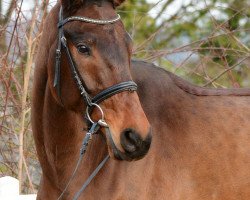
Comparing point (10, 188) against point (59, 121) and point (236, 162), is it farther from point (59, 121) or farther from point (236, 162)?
point (236, 162)

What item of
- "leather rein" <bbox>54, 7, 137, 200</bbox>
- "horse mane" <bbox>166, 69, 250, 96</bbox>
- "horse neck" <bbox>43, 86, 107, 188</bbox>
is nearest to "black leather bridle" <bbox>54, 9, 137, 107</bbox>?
"leather rein" <bbox>54, 7, 137, 200</bbox>

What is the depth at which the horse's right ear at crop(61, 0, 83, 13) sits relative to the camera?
3848 millimetres

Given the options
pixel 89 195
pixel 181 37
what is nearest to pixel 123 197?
pixel 89 195

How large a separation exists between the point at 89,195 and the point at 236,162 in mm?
Result: 998

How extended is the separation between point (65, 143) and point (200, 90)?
3.31 feet

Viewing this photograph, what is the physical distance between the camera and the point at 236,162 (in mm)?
4254

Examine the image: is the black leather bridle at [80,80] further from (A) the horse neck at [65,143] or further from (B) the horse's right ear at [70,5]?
(A) the horse neck at [65,143]

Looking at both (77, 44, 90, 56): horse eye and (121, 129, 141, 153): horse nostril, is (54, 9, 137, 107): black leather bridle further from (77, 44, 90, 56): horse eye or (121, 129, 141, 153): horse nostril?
(121, 129, 141, 153): horse nostril

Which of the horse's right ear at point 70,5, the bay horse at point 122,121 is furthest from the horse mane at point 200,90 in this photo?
the horse's right ear at point 70,5

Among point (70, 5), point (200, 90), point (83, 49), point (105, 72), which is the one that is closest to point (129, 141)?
point (105, 72)

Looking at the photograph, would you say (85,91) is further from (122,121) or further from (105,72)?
(122,121)

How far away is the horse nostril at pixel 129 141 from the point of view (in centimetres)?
350

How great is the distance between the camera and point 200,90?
14.6 ft

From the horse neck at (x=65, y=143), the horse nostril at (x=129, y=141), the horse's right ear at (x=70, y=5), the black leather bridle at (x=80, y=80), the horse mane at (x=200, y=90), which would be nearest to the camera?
the horse nostril at (x=129, y=141)
